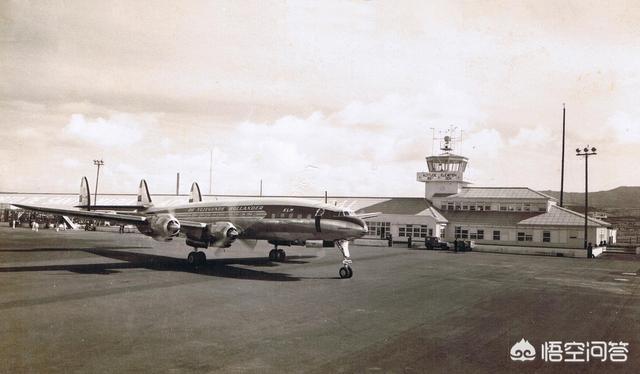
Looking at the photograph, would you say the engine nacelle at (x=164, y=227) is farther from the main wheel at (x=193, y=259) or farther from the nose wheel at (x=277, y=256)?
the nose wheel at (x=277, y=256)

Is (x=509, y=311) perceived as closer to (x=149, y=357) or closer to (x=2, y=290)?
(x=149, y=357)

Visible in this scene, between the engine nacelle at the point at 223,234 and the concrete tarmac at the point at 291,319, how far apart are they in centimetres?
168

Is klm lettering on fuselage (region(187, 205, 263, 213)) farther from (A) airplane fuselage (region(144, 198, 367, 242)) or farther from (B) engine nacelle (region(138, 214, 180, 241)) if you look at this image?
(B) engine nacelle (region(138, 214, 180, 241))

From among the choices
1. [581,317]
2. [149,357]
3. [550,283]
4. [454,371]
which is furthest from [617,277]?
[149,357]

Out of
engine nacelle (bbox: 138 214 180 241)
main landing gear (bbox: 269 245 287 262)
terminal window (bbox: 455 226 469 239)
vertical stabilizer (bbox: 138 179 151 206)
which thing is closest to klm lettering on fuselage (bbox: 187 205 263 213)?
engine nacelle (bbox: 138 214 180 241)

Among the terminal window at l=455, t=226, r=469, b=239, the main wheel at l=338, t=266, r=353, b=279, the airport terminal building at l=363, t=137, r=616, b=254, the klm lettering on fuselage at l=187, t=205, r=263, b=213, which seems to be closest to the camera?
the main wheel at l=338, t=266, r=353, b=279

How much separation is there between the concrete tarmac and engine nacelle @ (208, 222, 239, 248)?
5.51 feet

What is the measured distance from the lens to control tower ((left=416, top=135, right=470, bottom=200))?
6775 centimetres

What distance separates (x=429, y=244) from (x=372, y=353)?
41.8 m

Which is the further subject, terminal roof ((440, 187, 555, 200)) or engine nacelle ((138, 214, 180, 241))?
terminal roof ((440, 187, 555, 200))

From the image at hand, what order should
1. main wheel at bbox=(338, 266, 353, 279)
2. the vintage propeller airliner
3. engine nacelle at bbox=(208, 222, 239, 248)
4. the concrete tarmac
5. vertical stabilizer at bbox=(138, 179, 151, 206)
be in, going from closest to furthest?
the concrete tarmac, main wheel at bbox=(338, 266, 353, 279), the vintage propeller airliner, engine nacelle at bbox=(208, 222, 239, 248), vertical stabilizer at bbox=(138, 179, 151, 206)

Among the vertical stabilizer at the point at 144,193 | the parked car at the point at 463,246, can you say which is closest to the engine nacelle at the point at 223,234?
the vertical stabilizer at the point at 144,193

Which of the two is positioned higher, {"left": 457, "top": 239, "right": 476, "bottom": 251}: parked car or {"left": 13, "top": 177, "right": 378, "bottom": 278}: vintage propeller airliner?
{"left": 13, "top": 177, "right": 378, "bottom": 278}: vintage propeller airliner

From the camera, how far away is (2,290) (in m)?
17.8
